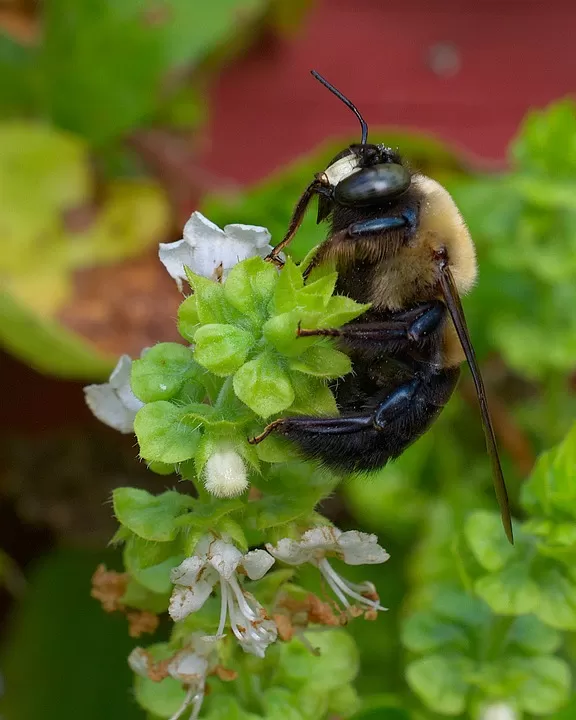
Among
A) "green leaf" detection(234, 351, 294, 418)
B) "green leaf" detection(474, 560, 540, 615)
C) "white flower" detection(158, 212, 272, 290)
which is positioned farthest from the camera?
"green leaf" detection(474, 560, 540, 615)

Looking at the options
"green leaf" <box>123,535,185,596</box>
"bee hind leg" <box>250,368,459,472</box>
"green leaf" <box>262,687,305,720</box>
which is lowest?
"green leaf" <box>262,687,305,720</box>

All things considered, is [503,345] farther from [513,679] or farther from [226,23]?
[226,23]

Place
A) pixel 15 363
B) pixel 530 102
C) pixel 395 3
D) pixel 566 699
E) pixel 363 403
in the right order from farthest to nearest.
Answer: pixel 395 3, pixel 530 102, pixel 15 363, pixel 566 699, pixel 363 403

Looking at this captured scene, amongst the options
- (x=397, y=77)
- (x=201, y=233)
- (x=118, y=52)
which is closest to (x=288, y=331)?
(x=201, y=233)

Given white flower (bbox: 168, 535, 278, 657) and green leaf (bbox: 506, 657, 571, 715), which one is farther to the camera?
green leaf (bbox: 506, 657, 571, 715)

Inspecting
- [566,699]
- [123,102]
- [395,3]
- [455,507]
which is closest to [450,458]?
[455,507]

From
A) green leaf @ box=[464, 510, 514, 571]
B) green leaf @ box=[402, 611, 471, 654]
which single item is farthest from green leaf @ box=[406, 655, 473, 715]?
green leaf @ box=[464, 510, 514, 571]

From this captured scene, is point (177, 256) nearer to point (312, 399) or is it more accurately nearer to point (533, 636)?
point (312, 399)

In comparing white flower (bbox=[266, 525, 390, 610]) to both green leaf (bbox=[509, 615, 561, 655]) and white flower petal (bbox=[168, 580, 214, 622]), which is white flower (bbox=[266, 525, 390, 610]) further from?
green leaf (bbox=[509, 615, 561, 655])
